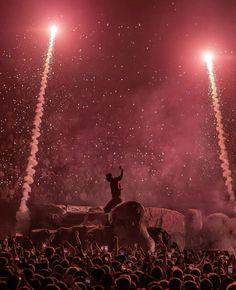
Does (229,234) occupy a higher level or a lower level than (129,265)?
lower

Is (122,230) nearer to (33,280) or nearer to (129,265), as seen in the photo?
(129,265)

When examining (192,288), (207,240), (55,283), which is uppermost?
(55,283)

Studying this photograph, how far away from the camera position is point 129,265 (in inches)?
367

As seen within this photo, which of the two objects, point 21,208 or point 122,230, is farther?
point 21,208

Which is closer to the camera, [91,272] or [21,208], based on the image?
[91,272]

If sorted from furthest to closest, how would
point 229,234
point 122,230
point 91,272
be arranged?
point 229,234, point 122,230, point 91,272

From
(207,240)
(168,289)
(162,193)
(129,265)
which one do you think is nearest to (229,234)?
(207,240)

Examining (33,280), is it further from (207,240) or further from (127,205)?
(207,240)

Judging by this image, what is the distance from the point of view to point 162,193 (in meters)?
45.9

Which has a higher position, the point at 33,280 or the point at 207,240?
the point at 33,280

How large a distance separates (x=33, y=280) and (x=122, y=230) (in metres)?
11.4

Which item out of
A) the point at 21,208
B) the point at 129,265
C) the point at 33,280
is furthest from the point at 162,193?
the point at 33,280

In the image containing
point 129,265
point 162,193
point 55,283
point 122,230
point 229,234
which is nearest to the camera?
point 55,283

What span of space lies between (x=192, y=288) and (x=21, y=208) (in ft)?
72.8
